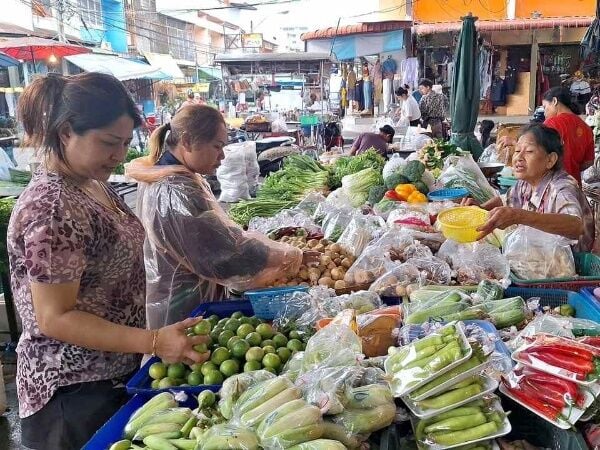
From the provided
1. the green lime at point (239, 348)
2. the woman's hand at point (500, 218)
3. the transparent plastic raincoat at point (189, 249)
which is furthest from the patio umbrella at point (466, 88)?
the green lime at point (239, 348)

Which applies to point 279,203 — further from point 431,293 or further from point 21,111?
point 21,111

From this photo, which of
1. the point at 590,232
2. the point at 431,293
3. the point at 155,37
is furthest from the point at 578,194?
the point at 155,37

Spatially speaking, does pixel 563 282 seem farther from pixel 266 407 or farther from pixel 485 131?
pixel 485 131

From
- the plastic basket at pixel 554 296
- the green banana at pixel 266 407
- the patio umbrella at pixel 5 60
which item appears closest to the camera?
the green banana at pixel 266 407

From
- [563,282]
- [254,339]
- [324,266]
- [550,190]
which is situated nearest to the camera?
[254,339]

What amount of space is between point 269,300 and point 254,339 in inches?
→ 17.8

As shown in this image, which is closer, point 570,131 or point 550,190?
point 550,190

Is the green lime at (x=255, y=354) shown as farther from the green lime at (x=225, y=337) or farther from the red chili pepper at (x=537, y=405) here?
the red chili pepper at (x=537, y=405)

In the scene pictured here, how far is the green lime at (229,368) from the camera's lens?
6.34 feet

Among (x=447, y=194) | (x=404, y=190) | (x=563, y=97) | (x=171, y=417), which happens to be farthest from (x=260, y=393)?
(x=563, y=97)

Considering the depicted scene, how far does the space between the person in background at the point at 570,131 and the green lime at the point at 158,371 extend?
466 centimetres

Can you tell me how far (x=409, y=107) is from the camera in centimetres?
1190

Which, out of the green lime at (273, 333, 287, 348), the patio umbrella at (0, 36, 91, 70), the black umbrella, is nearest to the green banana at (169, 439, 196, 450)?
the green lime at (273, 333, 287, 348)

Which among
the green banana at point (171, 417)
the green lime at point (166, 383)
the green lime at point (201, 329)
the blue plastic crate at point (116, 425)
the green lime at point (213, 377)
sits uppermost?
the green lime at point (201, 329)
